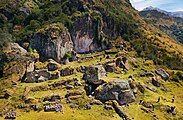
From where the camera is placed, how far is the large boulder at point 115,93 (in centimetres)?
11400

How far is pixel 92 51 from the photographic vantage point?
165 metres

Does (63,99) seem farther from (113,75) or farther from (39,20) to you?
(39,20)

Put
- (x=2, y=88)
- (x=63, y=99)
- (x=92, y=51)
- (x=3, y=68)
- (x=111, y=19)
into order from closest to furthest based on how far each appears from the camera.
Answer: (x=63, y=99), (x=2, y=88), (x=3, y=68), (x=92, y=51), (x=111, y=19)

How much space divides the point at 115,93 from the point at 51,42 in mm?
41098

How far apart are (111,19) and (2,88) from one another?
219 ft

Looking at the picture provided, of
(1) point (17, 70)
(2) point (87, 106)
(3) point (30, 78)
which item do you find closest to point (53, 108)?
(2) point (87, 106)

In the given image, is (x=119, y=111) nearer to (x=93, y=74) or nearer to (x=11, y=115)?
(x=93, y=74)

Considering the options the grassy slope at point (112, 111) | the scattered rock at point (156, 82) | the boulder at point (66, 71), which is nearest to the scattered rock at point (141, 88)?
the grassy slope at point (112, 111)

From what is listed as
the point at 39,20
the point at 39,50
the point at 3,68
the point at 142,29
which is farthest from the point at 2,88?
the point at 142,29

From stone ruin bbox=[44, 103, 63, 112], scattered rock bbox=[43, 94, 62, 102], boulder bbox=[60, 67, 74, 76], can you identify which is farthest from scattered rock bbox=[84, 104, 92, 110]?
boulder bbox=[60, 67, 74, 76]

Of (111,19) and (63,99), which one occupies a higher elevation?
(111,19)

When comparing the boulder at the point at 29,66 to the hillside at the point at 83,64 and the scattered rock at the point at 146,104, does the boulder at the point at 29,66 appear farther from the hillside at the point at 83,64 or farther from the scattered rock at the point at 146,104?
the scattered rock at the point at 146,104

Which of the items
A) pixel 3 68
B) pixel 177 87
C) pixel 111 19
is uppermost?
pixel 111 19

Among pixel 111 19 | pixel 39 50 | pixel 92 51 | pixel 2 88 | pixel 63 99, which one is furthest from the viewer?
pixel 111 19
